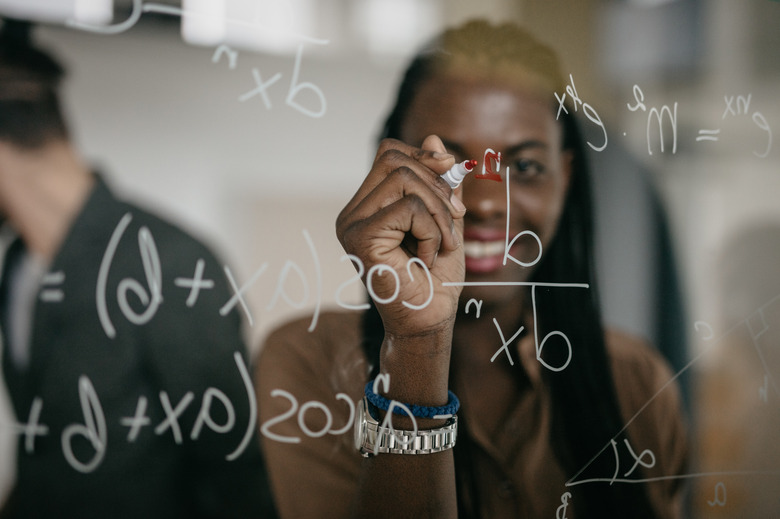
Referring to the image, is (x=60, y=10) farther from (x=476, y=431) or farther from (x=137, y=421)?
(x=476, y=431)

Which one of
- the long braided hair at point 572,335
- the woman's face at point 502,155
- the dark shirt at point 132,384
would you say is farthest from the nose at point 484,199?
the dark shirt at point 132,384

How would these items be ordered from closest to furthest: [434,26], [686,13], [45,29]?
[45,29] < [434,26] < [686,13]

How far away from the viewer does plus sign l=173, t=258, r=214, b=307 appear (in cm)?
71

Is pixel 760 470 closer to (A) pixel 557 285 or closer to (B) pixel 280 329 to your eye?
(A) pixel 557 285

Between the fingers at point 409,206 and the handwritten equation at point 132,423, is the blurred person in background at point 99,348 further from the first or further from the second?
the fingers at point 409,206

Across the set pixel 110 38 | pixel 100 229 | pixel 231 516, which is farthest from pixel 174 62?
pixel 231 516

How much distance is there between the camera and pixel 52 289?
675 mm

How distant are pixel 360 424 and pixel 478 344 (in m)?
0.23

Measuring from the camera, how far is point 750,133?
1008 mm

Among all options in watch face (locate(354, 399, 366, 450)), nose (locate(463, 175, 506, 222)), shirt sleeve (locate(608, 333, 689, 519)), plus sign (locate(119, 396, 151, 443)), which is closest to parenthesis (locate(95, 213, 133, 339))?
plus sign (locate(119, 396, 151, 443))

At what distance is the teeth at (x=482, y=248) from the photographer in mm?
801

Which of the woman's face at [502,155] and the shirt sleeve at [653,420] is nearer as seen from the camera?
the woman's face at [502,155]

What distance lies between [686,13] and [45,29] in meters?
1.10

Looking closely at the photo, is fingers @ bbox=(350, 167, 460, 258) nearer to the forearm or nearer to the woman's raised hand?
the woman's raised hand
